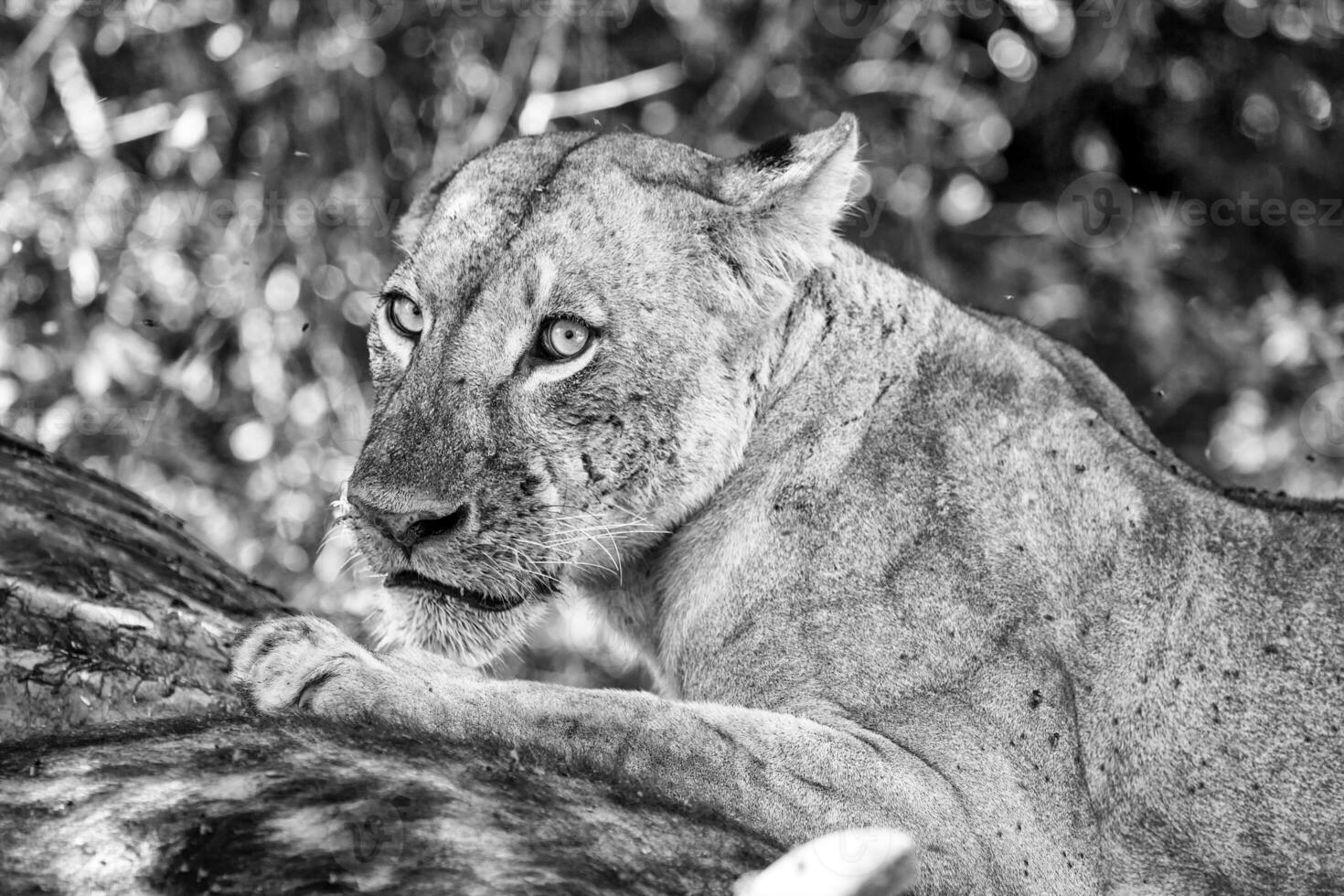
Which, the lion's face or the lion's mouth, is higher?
the lion's face

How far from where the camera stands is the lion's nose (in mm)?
3705

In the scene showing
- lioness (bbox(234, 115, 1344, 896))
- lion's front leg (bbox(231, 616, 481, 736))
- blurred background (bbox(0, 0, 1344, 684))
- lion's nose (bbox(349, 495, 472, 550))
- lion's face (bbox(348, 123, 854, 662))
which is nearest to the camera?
lion's front leg (bbox(231, 616, 481, 736))

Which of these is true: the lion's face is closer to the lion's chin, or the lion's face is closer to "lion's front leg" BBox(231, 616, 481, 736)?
the lion's chin

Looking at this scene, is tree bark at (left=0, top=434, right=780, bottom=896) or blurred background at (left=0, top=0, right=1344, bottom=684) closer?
tree bark at (left=0, top=434, right=780, bottom=896)

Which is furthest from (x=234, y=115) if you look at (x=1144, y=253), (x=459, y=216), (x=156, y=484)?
(x=1144, y=253)

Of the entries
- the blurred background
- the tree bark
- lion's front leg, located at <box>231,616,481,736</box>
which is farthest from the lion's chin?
the blurred background

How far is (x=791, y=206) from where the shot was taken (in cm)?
420

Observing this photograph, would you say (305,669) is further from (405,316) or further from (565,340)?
(405,316)

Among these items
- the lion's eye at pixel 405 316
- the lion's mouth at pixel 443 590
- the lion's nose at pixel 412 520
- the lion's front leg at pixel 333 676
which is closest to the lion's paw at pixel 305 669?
the lion's front leg at pixel 333 676

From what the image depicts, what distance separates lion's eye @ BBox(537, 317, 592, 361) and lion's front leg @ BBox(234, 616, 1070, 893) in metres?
1.00

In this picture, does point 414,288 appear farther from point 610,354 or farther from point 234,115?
point 234,115

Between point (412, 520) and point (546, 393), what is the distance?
1.66 feet

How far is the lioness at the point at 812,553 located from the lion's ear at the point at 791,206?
10 millimetres

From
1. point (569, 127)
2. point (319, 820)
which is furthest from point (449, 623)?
point (569, 127)
